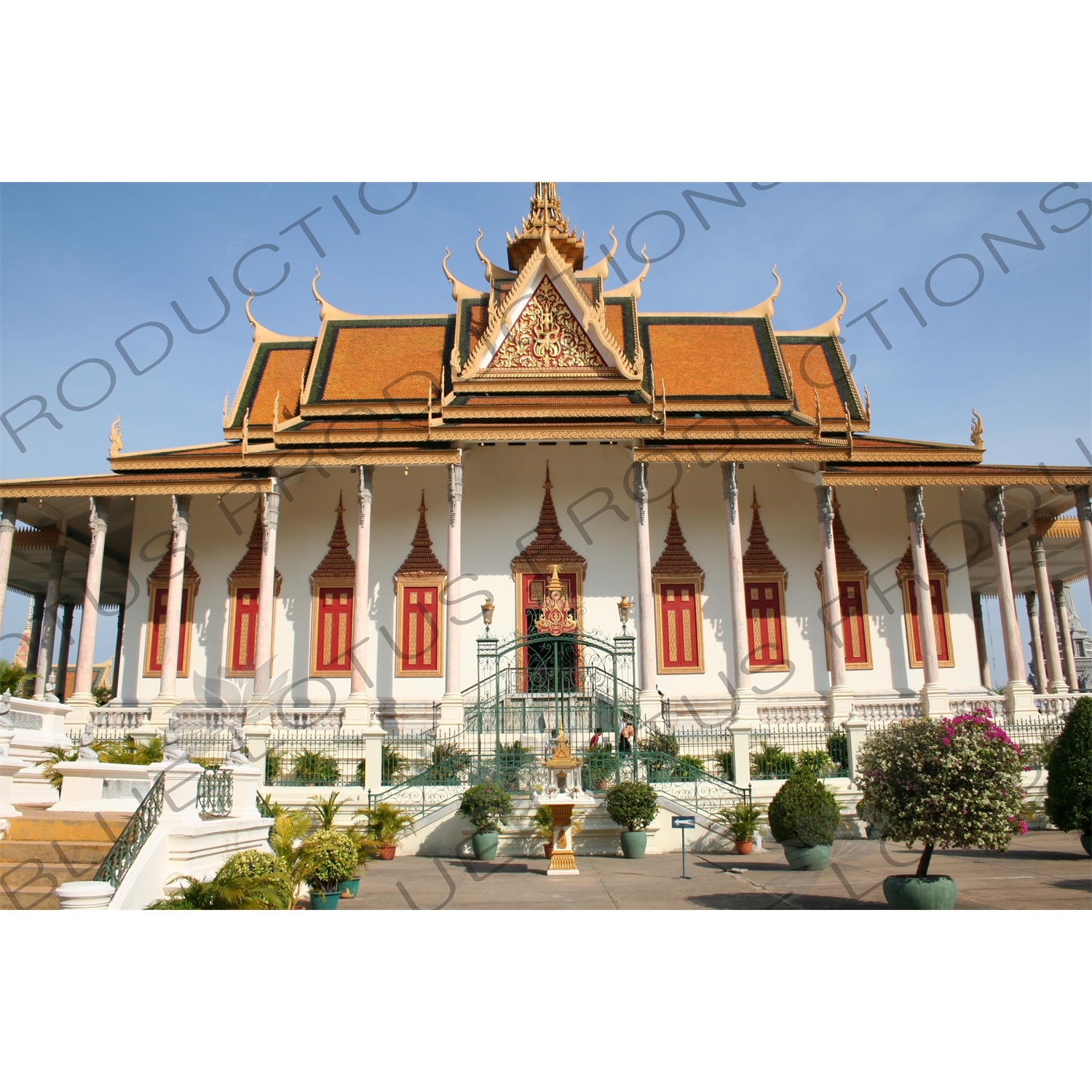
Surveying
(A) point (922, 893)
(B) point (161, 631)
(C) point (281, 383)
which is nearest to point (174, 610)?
(B) point (161, 631)

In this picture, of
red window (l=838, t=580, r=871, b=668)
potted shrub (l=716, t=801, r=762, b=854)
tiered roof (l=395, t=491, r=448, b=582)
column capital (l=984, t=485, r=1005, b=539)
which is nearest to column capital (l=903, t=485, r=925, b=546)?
column capital (l=984, t=485, r=1005, b=539)

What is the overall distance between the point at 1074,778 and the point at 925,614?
705 centimetres

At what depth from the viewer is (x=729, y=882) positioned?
10.5m

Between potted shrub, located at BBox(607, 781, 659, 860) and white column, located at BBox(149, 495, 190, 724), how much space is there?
9.66 m

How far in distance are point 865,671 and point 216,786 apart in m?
14.4

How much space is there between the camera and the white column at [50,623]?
66.4 feet

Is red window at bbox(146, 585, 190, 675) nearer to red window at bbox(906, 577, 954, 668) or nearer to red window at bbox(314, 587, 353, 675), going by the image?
red window at bbox(314, 587, 353, 675)

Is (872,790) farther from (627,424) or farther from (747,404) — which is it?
(747,404)

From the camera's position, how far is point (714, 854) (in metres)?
13.4

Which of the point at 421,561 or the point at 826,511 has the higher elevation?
the point at 826,511

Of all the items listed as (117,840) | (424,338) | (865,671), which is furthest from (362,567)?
(117,840)

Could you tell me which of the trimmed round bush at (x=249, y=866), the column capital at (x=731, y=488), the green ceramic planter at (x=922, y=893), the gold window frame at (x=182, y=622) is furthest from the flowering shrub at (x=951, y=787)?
the gold window frame at (x=182, y=622)

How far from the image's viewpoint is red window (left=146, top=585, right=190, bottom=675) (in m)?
20.3

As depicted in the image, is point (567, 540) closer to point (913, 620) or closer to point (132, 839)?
point (913, 620)
